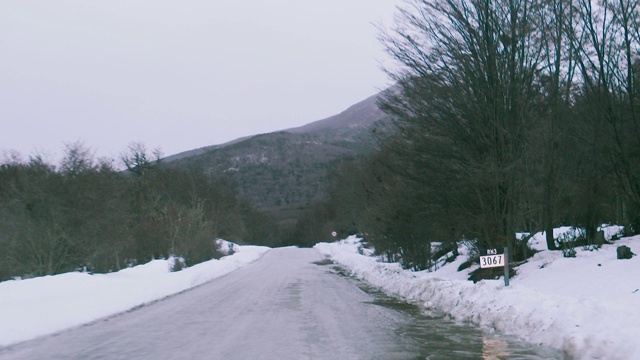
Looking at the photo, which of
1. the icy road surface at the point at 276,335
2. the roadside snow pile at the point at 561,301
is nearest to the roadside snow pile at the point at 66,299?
the icy road surface at the point at 276,335

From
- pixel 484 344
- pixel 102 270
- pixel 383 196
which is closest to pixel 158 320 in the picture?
pixel 484 344

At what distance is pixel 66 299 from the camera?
17.4 meters

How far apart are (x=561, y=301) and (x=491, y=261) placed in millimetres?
3343

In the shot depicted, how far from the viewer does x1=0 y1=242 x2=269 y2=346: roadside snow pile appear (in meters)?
13.5

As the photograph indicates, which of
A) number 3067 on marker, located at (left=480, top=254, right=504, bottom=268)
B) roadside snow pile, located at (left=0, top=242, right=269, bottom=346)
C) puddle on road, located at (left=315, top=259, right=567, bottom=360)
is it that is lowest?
puddle on road, located at (left=315, top=259, right=567, bottom=360)

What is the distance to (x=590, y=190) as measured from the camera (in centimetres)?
1998

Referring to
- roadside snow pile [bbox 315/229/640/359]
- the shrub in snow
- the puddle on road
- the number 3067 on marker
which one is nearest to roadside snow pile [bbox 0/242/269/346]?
the puddle on road

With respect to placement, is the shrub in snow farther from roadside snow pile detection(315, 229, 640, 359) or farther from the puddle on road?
the puddle on road

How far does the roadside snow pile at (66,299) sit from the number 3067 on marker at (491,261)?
934 cm

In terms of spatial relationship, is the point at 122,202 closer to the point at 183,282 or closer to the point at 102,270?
the point at 102,270

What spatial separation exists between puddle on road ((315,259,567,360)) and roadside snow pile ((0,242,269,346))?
23.7 ft

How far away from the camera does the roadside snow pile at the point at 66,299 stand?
13.5 meters

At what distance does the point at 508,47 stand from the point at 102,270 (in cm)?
2147

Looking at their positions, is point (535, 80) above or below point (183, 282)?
above
